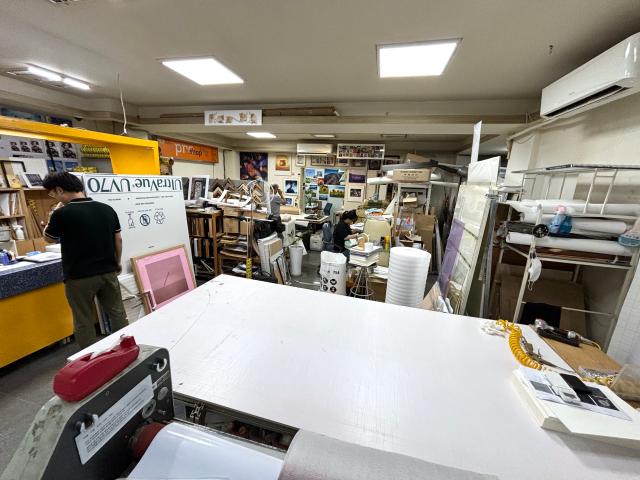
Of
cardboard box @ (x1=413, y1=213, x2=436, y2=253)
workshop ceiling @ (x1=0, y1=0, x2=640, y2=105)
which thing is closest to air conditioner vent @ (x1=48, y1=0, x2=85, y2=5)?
workshop ceiling @ (x1=0, y1=0, x2=640, y2=105)

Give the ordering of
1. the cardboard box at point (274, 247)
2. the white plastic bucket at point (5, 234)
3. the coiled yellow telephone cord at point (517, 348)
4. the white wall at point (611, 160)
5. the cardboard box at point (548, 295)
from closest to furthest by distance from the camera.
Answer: the coiled yellow telephone cord at point (517, 348), the white wall at point (611, 160), the cardboard box at point (548, 295), the white plastic bucket at point (5, 234), the cardboard box at point (274, 247)

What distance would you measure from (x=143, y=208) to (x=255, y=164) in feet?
20.7

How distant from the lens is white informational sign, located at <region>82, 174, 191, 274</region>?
2352mm

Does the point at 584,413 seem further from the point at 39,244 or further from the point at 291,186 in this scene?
the point at 291,186

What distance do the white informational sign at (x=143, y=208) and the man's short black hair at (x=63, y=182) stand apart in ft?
0.45

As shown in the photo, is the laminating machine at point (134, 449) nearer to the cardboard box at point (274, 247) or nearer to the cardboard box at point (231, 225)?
the cardboard box at point (274, 247)

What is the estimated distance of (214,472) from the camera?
1.52 ft

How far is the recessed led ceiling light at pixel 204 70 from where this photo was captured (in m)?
2.86

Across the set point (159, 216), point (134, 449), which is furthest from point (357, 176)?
point (134, 449)

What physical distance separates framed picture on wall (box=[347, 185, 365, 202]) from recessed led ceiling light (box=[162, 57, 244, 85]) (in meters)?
4.75

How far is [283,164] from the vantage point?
8273mm

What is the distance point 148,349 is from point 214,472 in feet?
1.08

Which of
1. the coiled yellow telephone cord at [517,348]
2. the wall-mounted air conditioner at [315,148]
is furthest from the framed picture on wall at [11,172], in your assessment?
the coiled yellow telephone cord at [517,348]

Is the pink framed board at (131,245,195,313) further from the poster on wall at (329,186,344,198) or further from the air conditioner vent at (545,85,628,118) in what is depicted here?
the poster on wall at (329,186,344,198)
